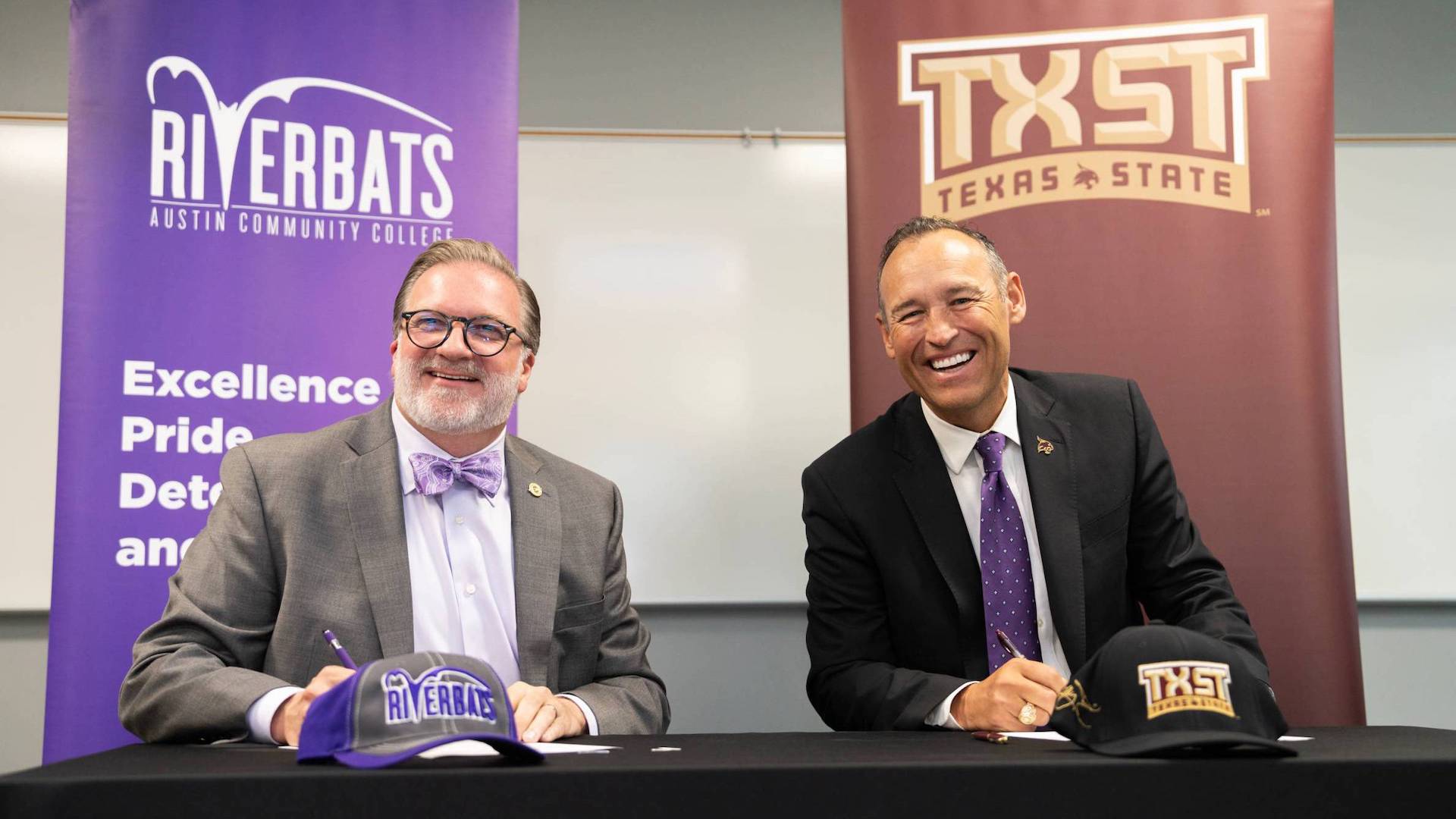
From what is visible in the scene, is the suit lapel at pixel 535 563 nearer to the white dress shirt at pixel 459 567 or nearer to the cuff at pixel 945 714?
the white dress shirt at pixel 459 567

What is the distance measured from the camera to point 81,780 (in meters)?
1.13

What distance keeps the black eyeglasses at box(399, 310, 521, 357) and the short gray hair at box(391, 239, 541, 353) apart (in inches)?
2.3

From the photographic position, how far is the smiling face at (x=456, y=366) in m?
2.32

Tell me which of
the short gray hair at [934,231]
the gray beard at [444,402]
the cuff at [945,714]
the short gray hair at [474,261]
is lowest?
the cuff at [945,714]

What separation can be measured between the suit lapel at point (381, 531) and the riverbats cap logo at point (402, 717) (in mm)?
853

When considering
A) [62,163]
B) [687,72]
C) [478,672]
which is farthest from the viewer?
[687,72]

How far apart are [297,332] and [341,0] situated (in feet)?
2.98

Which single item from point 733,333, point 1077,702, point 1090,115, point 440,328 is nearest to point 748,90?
point 733,333

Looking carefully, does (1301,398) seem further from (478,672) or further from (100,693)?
(100,693)

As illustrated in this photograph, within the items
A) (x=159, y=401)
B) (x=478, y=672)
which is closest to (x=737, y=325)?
(x=159, y=401)

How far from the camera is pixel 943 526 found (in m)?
2.43

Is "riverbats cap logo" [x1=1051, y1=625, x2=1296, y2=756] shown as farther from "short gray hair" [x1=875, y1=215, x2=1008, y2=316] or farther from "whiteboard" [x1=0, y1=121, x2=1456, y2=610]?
"whiteboard" [x1=0, y1=121, x2=1456, y2=610]

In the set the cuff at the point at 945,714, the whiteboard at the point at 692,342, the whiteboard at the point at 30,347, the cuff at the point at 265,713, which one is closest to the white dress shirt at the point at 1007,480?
the cuff at the point at 945,714

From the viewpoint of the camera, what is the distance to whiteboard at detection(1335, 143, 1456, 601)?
4.13 meters
